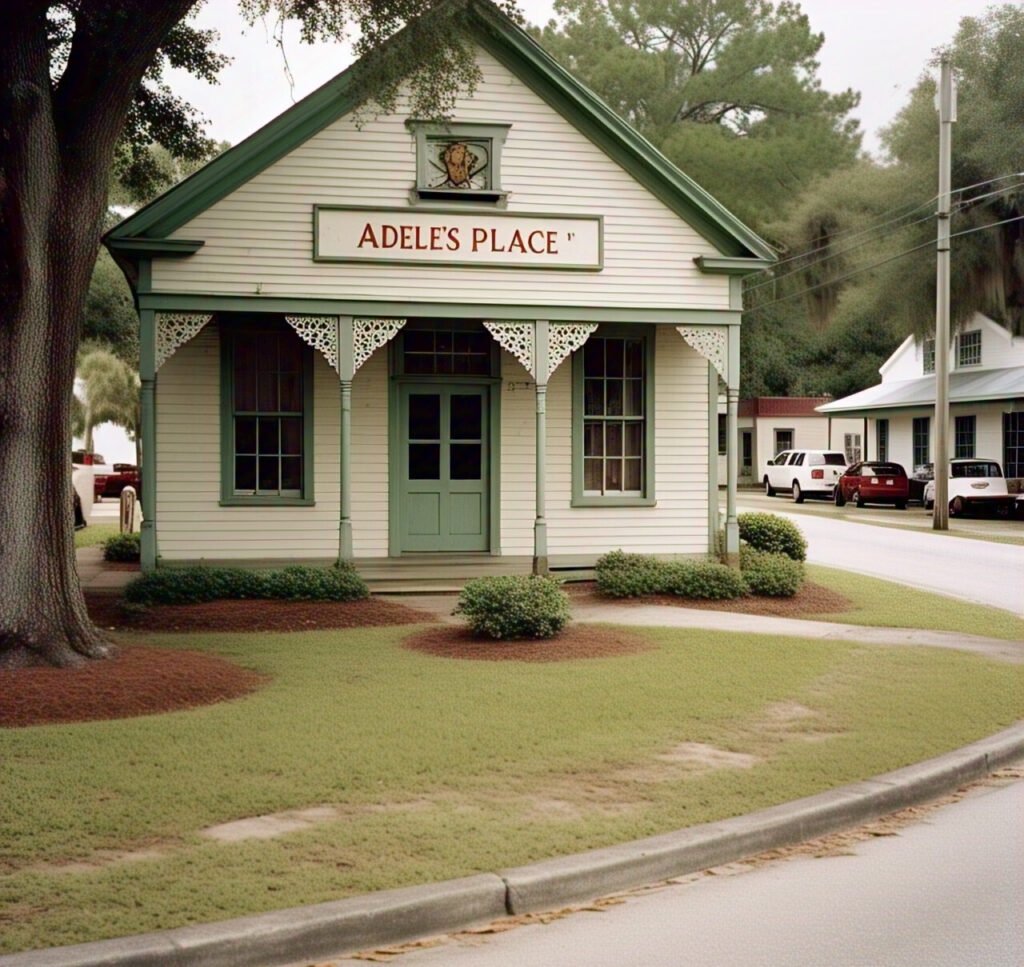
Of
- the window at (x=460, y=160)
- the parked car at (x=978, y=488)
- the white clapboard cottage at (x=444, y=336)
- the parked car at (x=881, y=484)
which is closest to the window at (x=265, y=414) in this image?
the white clapboard cottage at (x=444, y=336)

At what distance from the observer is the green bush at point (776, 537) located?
19.4 metres

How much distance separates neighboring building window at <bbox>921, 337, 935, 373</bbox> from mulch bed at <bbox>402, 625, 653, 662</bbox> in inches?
1384

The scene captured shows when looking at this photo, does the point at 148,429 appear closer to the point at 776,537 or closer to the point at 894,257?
the point at 776,537

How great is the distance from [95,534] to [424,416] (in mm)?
13240

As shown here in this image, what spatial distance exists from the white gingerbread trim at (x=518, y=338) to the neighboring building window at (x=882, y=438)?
34411 millimetres

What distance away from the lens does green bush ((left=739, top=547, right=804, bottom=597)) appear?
17.3 m

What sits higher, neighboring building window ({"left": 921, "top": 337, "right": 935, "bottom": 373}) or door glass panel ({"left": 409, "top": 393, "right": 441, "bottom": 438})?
neighboring building window ({"left": 921, "top": 337, "right": 935, "bottom": 373})

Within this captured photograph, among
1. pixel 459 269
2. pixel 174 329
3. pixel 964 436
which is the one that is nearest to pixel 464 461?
pixel 459 269

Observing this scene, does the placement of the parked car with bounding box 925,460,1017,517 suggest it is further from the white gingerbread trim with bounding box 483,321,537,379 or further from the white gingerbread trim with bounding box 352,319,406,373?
the white gingerbread trim with bounding box 352,319,406,373

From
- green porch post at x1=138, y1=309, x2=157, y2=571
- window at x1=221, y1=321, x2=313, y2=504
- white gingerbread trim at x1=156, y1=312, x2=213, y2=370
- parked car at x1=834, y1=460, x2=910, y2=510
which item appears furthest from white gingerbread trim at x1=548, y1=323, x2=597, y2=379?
parked car at x1=834, y1=460, x2=910, y2=510

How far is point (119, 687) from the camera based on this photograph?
33.1 feet

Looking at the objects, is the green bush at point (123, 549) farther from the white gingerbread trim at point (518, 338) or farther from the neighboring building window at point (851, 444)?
the neighboring building window at point (851, 444)

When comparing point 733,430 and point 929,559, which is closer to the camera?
point 733,430

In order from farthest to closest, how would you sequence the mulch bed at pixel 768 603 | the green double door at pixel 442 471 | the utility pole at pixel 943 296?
the utility pole at pixel 943 296 < the green double door at pixel 442 471 < the mulch bed at pixel 768 603
